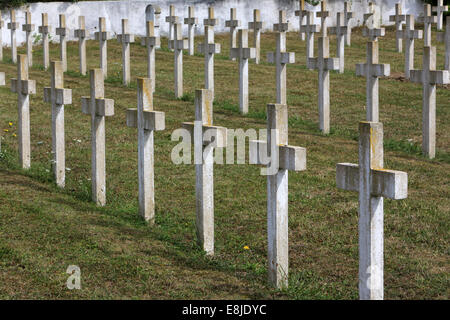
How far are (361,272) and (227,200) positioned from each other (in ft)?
12.7

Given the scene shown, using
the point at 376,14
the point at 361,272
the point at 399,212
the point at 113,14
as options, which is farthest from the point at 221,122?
the point at 376,14

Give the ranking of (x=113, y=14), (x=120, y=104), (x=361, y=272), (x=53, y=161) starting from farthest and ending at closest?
(x=113, y=14)
(x=120, y=104)
(x=53, y=161)
(x=361, y=272)

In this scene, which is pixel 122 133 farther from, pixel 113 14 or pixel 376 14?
pixel 376 14

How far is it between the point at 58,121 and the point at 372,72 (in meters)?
5.23

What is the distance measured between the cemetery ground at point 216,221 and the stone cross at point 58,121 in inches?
7.9

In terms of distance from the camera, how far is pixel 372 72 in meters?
12.6

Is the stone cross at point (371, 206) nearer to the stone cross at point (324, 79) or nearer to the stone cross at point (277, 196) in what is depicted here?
the stone cross at point (277, 196)

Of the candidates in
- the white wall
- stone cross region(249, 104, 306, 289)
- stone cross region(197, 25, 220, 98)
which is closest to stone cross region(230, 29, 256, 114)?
stone cross region(197, 25, 220, 98)

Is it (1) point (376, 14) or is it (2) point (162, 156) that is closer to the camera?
(2) point (162, 156)

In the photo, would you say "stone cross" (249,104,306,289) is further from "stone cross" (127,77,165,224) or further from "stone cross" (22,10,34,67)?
"stone cross" (22,10,34,67)

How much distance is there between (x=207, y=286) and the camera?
20.5ft

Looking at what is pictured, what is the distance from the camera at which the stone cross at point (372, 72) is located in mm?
12445

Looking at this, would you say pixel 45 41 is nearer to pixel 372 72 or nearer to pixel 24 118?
pixel 24 118

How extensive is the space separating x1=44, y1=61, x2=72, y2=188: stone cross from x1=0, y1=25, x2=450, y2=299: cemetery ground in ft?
0.66
